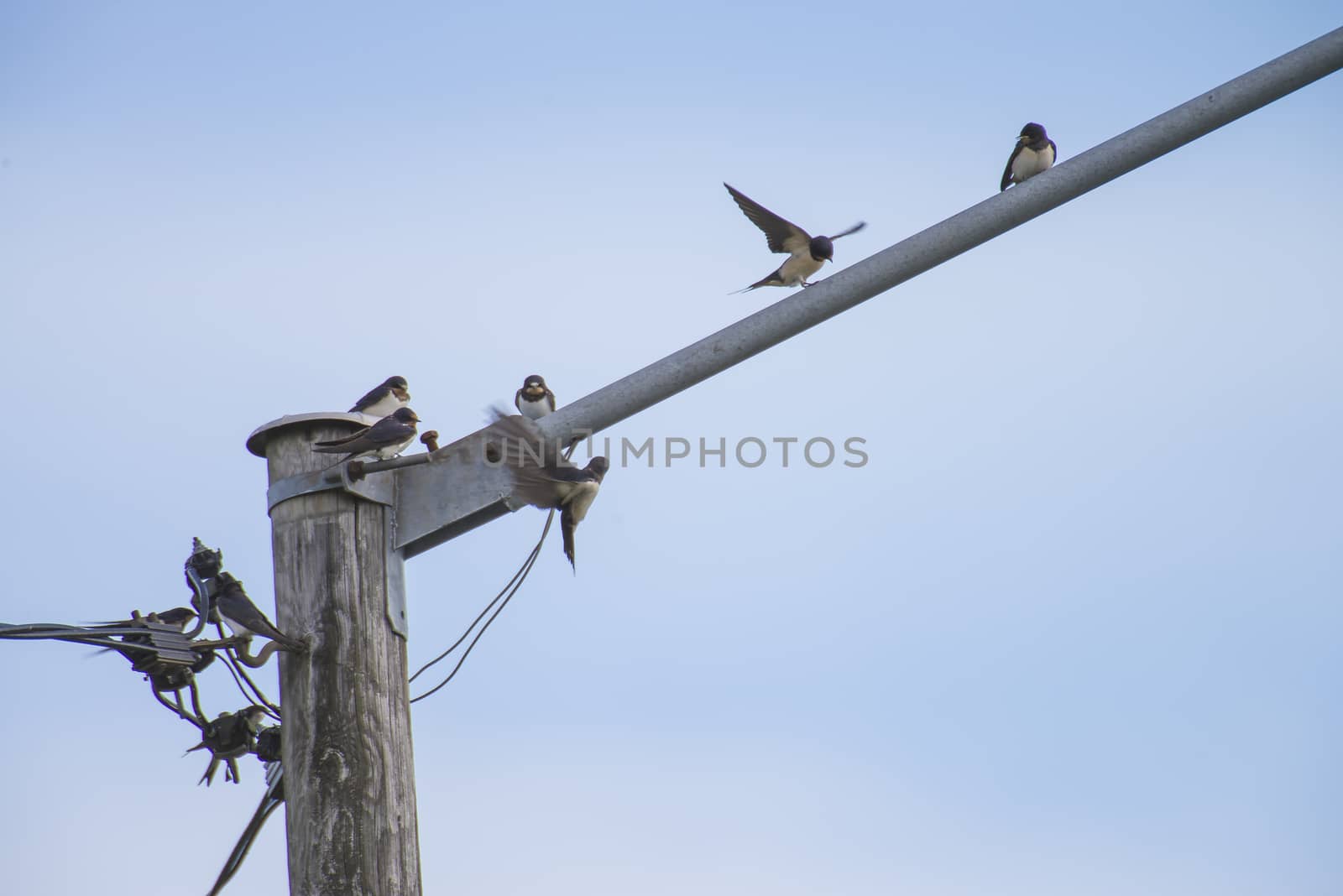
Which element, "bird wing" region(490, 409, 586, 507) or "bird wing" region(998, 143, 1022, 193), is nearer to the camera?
"bird wing" region(490, 409, 586, 507)

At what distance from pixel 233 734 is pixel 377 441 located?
31.6 inches

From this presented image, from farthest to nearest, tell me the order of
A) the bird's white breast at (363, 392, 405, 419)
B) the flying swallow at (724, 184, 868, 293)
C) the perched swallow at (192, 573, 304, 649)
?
the flying swallow at (724, 184, 868, 293) → the bird's white breast at (363, 392, 405, 419) → the perched swallow at (192, 573, 304, 649)

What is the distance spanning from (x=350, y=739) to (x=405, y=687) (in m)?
0.19

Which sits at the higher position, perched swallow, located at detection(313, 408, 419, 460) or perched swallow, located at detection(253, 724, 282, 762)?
perched swallow, located at detection(313, 408, 419, 460)

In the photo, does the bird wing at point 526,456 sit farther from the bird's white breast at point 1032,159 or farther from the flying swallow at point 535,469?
the bird's white breast at point 1032,159

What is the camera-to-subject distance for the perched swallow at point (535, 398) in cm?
730

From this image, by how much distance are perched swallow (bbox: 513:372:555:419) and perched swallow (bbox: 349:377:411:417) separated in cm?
296

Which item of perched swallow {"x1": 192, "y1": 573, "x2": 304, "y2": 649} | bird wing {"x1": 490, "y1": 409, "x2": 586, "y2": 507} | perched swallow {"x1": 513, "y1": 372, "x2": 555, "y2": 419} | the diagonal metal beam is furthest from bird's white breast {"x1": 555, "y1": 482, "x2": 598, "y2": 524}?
perched swallow {"x1": 513, "y1": 372, "x2": 555, "y2": 419}

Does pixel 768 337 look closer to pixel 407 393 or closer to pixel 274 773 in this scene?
pixel 407 393

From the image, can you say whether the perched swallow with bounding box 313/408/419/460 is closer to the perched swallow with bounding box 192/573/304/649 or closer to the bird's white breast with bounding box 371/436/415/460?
the bird's white breast with bounding box 371/436/415/460

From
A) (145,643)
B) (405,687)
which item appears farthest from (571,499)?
(145,643)

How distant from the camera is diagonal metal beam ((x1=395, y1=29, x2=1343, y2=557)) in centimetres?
334

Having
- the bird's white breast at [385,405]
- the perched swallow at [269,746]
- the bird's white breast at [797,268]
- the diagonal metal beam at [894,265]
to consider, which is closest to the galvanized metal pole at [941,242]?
the diagonal metal beam at [894,265]

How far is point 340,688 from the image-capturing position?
127 inches
